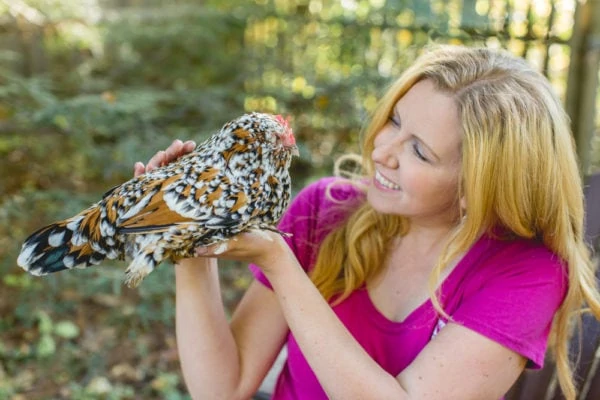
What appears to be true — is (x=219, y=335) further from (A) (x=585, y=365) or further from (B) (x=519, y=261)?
(A) (x=585, y=365)

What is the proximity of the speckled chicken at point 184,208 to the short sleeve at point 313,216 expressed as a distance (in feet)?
1.23

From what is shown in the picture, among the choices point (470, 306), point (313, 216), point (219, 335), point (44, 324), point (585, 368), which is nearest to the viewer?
point (470, 306)

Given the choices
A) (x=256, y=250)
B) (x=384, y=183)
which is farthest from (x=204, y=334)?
(x=384, y=183)

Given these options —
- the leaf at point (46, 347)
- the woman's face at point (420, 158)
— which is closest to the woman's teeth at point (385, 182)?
the woman's face at point (420, 158)

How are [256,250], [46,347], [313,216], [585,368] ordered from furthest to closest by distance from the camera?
[46,347], [585,368], [313,216], [256,250]

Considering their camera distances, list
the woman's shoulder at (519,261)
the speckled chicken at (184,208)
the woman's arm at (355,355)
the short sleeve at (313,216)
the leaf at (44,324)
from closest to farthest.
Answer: the speckled chicken at (184,208)
the woman's arm at (355,355)
the woman's shoulder at (519,261)
the short sleeve at (313,216)
the leaf at (44,324)

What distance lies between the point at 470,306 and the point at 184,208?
0.63 m

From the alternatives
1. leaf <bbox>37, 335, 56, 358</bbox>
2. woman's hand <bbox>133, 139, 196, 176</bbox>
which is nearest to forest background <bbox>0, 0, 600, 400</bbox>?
leaf <bbox>37, 335, 56, 358</bbox>

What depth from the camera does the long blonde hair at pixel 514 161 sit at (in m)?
1.34

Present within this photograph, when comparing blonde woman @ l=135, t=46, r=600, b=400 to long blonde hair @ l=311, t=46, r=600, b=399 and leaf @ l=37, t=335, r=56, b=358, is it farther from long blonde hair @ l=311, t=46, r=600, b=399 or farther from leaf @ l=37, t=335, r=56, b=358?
leaf @ l=37, t=335, r=56, b=358

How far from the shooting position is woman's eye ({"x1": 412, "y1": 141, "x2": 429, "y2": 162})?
1405 mm

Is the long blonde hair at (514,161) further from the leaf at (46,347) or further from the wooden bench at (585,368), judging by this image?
the leaf at (46,347)

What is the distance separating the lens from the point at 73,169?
366cm

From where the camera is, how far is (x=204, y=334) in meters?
1.45
